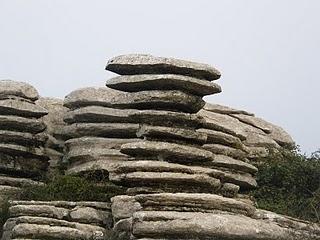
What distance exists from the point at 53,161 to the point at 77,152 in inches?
85.6

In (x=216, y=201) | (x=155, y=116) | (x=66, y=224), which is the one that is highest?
(x=155, y=116)

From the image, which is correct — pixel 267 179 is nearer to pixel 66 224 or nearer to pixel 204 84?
pixel 204 84

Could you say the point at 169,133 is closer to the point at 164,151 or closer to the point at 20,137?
the point at 164,151

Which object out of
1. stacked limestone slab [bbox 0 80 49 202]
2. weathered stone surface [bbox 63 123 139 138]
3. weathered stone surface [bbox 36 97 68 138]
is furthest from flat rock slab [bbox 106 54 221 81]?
weathered stone surface [bbox 36 97 68 138]

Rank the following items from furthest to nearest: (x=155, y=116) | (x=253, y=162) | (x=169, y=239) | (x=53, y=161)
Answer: (x=253, y=162)
(x=53, y=161)
(x=155, y=116)
(x=169, y=239)

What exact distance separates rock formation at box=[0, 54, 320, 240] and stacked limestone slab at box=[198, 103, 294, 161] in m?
0.06

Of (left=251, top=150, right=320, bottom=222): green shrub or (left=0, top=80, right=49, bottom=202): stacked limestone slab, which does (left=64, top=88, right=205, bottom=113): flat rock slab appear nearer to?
(left=0, top=80, right=49, bottom=202): stacked limestone slab

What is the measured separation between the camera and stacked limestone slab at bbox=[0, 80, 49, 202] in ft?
87.6

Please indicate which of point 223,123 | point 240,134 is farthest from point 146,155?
point 240,134

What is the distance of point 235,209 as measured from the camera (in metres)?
20.6

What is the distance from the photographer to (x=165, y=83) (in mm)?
24562

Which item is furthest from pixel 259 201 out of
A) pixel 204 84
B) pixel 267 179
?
pixel 204 84

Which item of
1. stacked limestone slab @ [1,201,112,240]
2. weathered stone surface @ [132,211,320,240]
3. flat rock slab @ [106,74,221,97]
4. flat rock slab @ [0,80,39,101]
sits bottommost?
stacked limestone slab @ [1,201,112,240]

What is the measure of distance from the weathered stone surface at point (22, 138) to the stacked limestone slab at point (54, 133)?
3.07 feet
